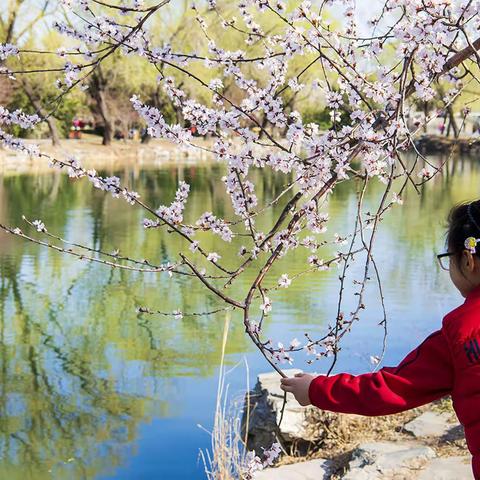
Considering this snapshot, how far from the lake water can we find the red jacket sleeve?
12.4 feet

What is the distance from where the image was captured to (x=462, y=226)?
78.8 inches

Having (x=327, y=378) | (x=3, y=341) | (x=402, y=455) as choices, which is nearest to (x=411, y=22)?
(x=327, y=378)

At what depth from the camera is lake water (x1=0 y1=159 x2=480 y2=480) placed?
6.01m

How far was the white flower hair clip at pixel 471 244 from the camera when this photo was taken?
1.89m

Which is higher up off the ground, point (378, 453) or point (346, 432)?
point (378, 453)

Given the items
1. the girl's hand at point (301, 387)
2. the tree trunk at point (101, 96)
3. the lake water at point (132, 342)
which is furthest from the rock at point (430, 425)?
the tree trunk at point (101, 96)

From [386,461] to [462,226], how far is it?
2.41 m

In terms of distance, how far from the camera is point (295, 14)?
109 inches

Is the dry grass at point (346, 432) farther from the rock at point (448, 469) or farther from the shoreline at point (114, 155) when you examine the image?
the shoreline at point (114, 155)

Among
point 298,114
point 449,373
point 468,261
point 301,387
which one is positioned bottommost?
point 301,387

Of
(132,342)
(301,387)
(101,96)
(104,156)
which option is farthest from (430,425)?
(101,96)

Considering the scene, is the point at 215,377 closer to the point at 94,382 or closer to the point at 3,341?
the point at 94,382

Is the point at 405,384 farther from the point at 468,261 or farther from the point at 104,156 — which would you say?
the point at 104,156

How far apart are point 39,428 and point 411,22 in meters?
4.74
